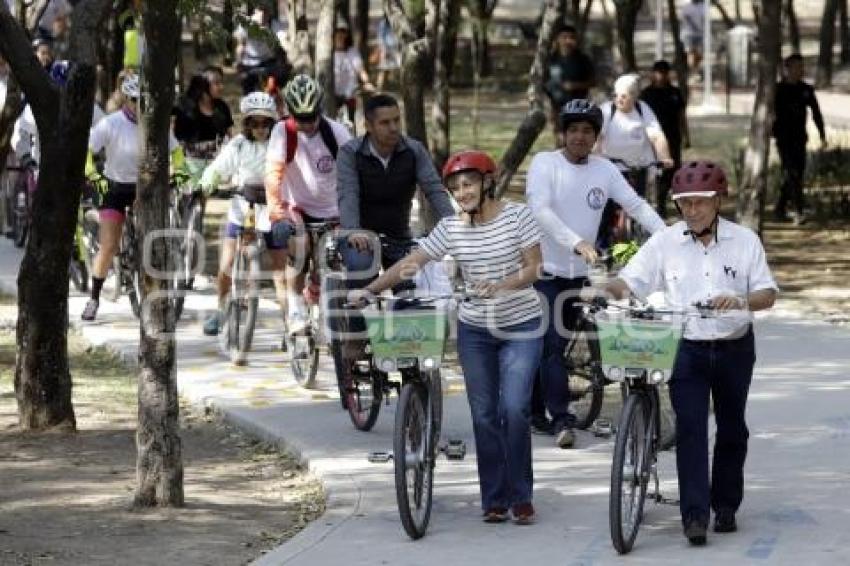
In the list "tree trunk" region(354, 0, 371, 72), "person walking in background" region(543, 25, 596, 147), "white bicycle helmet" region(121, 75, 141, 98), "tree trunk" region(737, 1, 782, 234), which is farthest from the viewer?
"tree trunk" region(354, 0, 371, 72)

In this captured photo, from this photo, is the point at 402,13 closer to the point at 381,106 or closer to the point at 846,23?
the point at 381,106

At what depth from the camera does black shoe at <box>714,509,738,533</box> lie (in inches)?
379

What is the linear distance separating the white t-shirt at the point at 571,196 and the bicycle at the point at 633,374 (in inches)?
92.1

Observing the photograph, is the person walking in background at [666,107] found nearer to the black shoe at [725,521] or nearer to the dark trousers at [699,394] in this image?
the black shoe at [725,521]

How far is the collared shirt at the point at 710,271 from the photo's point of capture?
9.34 meters

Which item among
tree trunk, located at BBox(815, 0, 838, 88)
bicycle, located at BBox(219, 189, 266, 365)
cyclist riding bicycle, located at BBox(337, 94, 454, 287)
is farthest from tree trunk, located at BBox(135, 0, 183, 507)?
tree trunk, located at BBox(815, 0, 838, 88)

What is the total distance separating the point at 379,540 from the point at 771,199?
54.9 feet

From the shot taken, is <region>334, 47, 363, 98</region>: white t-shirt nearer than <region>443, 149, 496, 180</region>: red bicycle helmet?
No

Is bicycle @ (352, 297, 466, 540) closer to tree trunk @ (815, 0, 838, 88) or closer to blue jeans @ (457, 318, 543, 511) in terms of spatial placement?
blue jeans @ (457, 318, 543, 511)

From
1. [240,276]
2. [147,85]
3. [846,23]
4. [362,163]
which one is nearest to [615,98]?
[240,276]

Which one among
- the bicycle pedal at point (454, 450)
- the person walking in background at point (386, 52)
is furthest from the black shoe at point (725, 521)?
the person walking in background at point (386, 52)

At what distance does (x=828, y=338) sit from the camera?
52.4 feet

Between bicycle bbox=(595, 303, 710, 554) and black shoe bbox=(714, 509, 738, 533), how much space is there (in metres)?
0.42

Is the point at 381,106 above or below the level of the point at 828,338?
above
